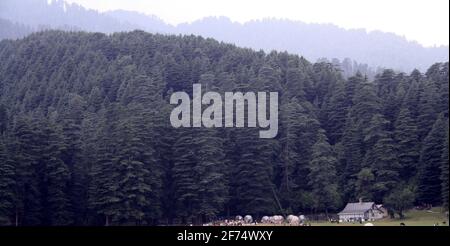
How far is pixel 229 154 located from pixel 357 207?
11.2 meters

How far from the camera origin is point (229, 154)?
53219 mm

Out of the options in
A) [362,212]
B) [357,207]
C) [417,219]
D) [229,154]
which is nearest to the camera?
[417,219]

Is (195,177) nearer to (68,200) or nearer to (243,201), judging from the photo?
(243,201)

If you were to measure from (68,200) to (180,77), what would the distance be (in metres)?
35.8

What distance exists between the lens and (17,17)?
400ft

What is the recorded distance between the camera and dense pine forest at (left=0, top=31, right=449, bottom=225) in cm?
4341

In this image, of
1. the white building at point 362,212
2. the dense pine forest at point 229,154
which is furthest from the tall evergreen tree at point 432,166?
the white building at point 362,212

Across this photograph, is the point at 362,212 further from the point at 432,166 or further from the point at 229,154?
the point at 229,154

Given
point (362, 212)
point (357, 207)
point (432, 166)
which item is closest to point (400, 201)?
point (362, 212)

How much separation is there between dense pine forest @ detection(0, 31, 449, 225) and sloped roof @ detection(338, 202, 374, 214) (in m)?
1.06

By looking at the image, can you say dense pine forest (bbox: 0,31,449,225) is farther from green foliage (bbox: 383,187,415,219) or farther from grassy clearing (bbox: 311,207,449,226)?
grassy clearing (bbox: 311,207,449,226)
